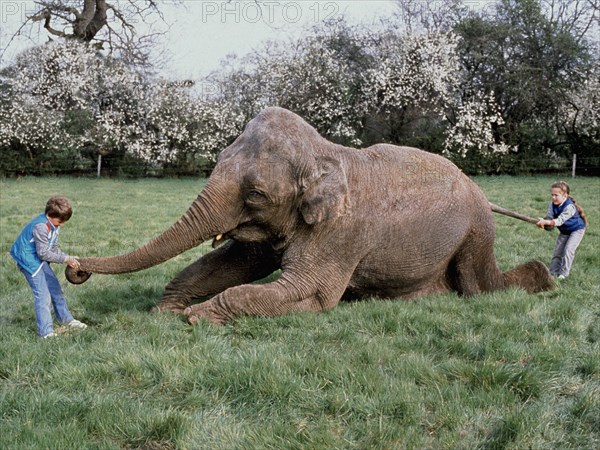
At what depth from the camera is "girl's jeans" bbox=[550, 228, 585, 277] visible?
324 inches

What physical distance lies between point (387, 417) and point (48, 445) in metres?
1.90

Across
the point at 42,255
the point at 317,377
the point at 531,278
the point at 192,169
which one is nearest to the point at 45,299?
the point at 42,255

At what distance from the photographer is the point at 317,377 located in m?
4.18

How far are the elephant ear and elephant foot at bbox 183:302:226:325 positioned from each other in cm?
125

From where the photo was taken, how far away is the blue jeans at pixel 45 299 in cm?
533

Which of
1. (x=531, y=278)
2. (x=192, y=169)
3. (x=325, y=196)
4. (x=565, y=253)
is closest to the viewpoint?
(x=325, y=196)

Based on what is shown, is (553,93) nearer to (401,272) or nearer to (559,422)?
(401,272)

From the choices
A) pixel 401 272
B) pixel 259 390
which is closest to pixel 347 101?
pixel 401 272

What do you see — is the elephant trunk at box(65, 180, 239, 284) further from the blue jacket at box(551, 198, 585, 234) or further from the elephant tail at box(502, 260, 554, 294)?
the blue jacket at box(551, 198, 585, 234)

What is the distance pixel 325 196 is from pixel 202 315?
161 centimetres

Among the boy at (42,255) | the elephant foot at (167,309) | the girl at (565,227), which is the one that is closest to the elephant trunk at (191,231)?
the boy at (42,255)

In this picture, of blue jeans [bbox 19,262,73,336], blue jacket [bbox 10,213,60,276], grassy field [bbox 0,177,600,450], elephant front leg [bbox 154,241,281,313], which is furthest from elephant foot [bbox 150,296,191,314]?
blue jacket [bbox 10,213,60,276]

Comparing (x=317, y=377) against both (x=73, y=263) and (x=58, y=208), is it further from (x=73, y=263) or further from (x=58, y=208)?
(x=58, y=208)

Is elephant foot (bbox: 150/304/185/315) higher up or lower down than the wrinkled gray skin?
lower down
